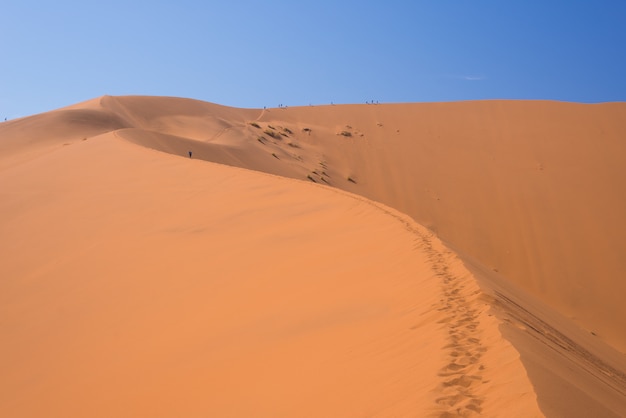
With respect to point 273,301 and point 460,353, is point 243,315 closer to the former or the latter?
point 273,301

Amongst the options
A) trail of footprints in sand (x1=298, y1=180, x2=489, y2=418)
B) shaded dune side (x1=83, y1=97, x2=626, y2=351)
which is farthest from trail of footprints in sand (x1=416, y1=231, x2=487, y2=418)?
shaded dune side (x1=83, y1=97, x2=626, y2=351)

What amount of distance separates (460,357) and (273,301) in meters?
2.75

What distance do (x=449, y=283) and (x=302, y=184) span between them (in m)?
7.29

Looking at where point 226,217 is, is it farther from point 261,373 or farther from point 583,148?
point 583,148

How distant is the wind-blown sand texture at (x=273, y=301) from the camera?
13.3ft

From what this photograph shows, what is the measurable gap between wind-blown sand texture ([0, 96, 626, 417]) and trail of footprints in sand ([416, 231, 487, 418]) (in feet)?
0.05

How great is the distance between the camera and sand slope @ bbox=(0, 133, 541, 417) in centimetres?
404

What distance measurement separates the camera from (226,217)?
410 inches

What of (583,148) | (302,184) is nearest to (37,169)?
(302,184)

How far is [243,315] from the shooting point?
618 centimetres

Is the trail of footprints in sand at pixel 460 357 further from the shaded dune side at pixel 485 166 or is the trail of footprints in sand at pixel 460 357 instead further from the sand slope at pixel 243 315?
the shaded dune side at pixel 485 166

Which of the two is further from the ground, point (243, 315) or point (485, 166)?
point (485, 166)

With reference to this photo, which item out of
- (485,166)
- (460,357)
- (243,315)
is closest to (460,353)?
(460,357)

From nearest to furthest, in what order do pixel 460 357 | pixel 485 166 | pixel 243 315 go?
1. pixel 460 357
2. pixel 243 315
3. pixel 485 166
